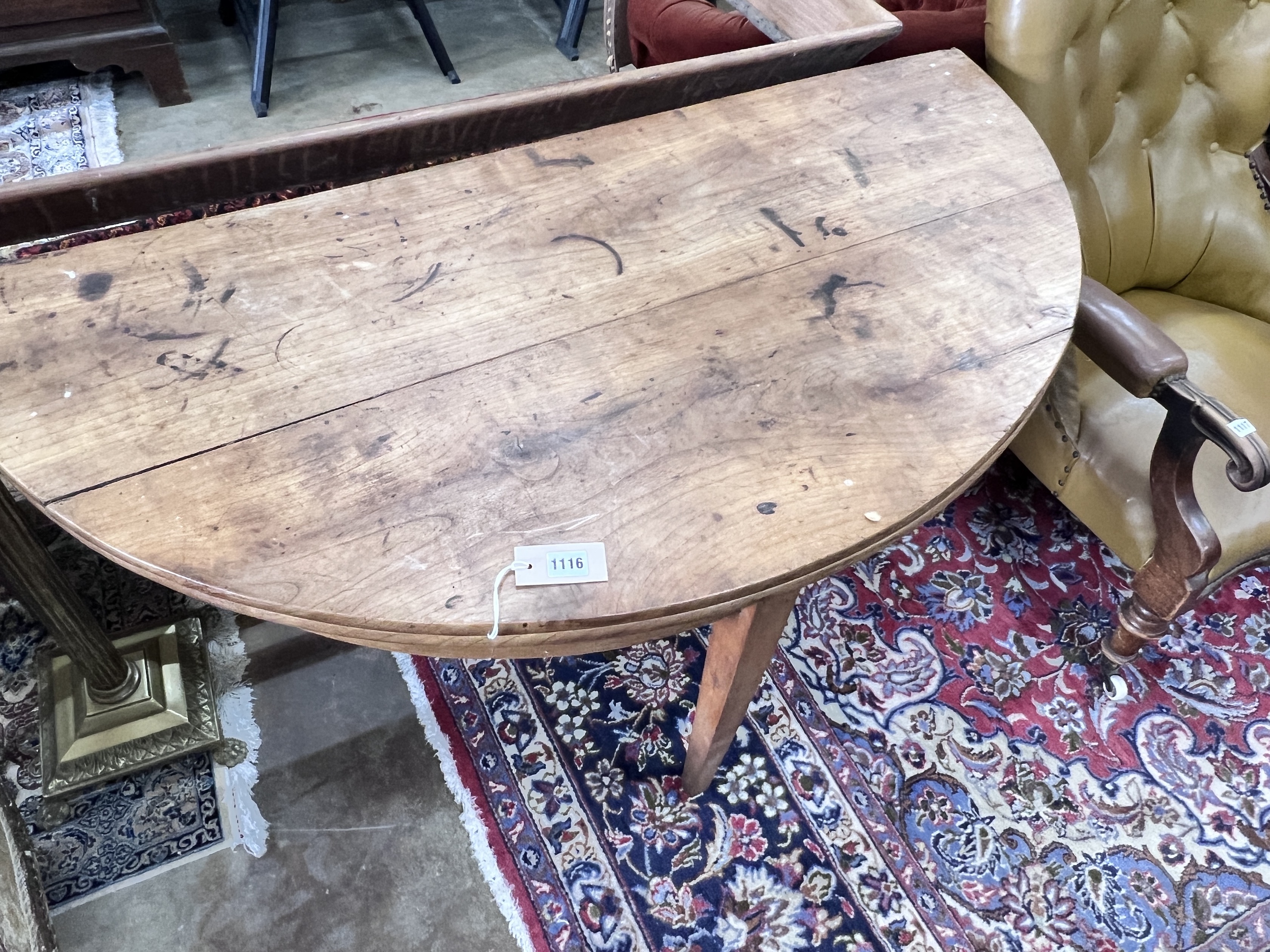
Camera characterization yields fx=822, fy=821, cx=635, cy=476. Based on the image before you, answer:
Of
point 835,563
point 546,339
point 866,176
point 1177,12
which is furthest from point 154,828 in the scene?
point 1177,12

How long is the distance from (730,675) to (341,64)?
2.50m

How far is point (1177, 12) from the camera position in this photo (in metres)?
1.26

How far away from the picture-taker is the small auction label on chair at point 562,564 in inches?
23.7

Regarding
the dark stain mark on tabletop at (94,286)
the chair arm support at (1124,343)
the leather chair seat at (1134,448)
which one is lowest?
the leather chair seat at (1134,448)

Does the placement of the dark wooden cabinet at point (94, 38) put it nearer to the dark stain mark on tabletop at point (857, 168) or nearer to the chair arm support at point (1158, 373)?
the dark stain mark on tabletop at point (857, 168)

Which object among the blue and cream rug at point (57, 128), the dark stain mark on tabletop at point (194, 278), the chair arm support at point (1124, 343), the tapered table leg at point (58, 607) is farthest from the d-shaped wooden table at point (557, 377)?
the blue and cream rug at point (57, 128)

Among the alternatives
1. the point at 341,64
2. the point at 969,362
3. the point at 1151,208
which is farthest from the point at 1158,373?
the point at 341,64

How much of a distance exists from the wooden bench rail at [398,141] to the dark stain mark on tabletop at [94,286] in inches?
5.0

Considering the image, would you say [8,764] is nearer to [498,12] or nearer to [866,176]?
[866,176]

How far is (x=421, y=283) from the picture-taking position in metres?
0.80

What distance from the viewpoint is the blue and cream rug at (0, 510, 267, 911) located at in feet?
3.66

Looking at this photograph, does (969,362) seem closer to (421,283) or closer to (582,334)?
(582,334)

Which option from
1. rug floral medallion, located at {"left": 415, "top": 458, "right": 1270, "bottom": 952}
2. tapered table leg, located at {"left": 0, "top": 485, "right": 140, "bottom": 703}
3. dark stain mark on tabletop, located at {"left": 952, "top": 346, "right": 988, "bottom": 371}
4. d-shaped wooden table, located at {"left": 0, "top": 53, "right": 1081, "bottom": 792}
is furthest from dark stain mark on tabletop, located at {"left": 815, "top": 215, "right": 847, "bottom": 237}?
tapered table leg, located at {"left": 0, "top": 485, "right": 140, "bottom": 703}

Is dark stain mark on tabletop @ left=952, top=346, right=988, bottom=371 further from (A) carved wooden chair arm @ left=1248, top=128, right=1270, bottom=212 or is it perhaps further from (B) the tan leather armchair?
(A) carved wooden chair arm @ left=1248, top=128, right=1270, bottom=212
